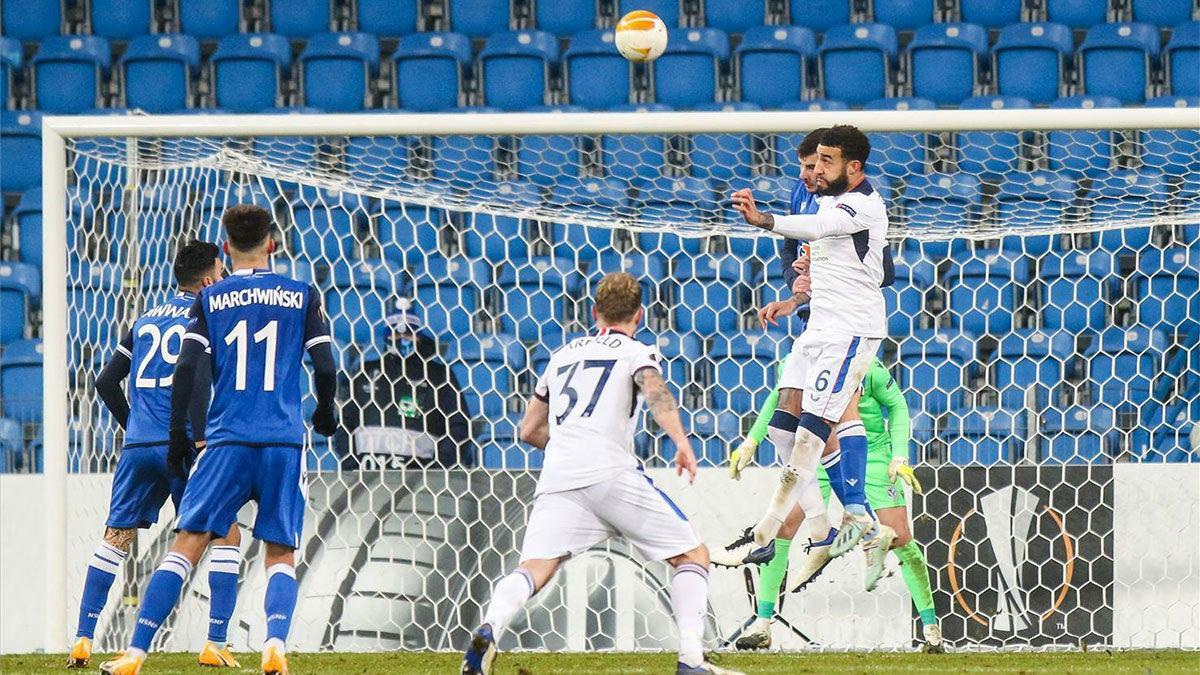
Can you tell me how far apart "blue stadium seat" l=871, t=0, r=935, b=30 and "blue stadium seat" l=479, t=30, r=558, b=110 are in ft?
8.43

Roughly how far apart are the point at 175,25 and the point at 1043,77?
21.8 feet

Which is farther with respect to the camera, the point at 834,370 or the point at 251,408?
the point at 834,370

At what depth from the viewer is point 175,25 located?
41.9 ft

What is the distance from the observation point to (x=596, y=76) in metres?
12.0

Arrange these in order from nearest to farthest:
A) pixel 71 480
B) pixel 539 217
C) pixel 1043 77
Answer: pixel 71 480, pixel 539 217, pixel 1043 77

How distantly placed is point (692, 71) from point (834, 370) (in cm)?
608

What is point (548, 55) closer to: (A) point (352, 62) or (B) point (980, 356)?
(A) point (352, 62)

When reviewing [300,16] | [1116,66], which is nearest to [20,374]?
[300,16]

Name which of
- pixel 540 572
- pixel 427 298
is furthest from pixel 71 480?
pixel 540 572

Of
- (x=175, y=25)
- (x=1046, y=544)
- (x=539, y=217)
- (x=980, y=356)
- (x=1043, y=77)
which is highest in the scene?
(x=175, y=25)

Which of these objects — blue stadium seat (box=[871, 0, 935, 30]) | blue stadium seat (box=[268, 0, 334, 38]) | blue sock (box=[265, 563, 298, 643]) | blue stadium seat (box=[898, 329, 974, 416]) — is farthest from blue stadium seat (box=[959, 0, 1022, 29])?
blue sock (box=[265, 563, 298, 643])

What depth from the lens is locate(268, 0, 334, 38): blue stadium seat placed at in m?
12.7

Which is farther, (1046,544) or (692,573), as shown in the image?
(1046,544)

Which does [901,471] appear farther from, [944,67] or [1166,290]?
[944,67]
